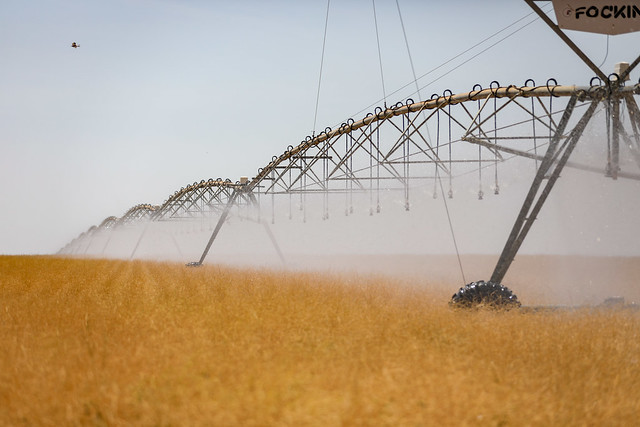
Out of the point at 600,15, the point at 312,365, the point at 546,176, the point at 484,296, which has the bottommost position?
the point at 312,365

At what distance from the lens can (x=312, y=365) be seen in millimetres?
6410

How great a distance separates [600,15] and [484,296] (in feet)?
17.7

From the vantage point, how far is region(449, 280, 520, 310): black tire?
1236 centimetres

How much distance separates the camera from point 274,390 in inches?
216

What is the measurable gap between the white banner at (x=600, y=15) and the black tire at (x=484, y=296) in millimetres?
4907

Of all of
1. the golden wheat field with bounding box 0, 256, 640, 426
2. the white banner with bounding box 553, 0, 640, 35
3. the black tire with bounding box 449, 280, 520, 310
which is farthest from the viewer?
the black tire with bounding box 449, 280, 520, 310

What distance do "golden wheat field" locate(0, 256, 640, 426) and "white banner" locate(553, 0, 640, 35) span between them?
5068mm

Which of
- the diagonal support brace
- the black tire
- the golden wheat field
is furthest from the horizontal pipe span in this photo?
the golden wheat field

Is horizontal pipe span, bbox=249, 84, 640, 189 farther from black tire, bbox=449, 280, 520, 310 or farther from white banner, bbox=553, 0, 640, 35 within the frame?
black tire, bbox=449, 280, 520, 310

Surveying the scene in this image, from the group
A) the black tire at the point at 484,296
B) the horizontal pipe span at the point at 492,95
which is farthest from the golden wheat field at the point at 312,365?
the horizontal pipe span at the point at 492,95

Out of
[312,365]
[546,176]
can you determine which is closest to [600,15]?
[546,176]

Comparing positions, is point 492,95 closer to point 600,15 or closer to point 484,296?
point 600,15

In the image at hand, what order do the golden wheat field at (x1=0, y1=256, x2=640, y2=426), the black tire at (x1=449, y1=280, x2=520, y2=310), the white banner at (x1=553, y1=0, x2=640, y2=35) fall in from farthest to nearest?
the black tire at (x1=449, y1=280, x2=520, y2=310) < the white banner at (x1=553, y1=0, x2=640, y2=35) < the golden wheat field at (x1=0, y1=256, x2=640, y2=426)

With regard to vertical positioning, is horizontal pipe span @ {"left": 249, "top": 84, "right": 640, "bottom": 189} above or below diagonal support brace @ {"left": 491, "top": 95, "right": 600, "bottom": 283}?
above
